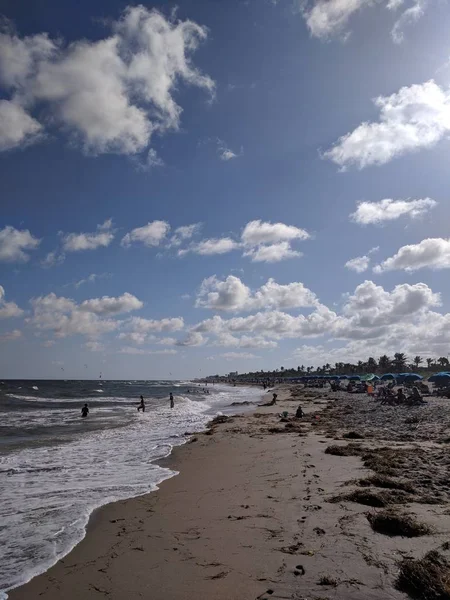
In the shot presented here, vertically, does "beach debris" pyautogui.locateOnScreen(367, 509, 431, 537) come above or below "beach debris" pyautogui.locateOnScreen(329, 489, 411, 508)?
above

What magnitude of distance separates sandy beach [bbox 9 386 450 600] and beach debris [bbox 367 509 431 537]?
3cm

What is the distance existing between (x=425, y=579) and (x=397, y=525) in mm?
1711

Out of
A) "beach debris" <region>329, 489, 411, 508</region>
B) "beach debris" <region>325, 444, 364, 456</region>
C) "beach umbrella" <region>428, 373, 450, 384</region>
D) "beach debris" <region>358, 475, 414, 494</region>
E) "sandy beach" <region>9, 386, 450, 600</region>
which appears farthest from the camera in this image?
"beach umbrella" <region>428, 373, 450, 384</region>

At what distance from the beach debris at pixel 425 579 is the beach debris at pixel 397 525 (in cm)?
102

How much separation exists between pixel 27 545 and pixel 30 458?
28.9 feet

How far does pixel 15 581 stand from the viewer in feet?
18.1

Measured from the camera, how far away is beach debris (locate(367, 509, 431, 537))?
572cm

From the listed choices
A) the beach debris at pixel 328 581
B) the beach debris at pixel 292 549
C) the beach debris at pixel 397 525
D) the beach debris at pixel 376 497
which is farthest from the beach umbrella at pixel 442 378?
the beach debris at pixel 328 581

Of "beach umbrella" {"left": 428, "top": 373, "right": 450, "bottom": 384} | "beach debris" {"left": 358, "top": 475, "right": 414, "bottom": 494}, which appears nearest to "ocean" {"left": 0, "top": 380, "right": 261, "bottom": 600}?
"beach debris" {"left": 358, "top": 475, "right": 414, "bottom": 494}

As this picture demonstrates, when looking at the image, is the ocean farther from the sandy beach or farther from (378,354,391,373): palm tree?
(378,354,391,373): palm tree

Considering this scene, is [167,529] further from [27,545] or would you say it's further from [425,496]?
[425,496]

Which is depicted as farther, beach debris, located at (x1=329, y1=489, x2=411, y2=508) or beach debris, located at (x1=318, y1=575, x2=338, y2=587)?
beach debris, located at (x1=329, y1=489, x2=411, y2=508)

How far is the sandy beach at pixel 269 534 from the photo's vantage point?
4.82 m

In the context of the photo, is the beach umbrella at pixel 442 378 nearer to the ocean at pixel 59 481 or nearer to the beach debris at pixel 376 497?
the ocean at pixel 59 481
